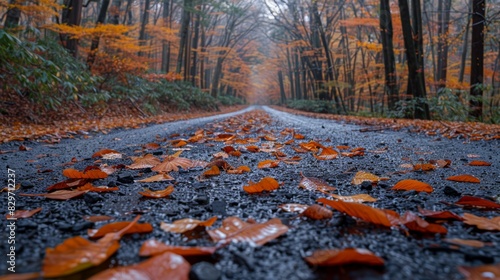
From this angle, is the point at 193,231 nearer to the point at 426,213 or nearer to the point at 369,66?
the point at 426,213

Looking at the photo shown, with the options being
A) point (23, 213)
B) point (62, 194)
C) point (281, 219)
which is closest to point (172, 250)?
point (281, 219)

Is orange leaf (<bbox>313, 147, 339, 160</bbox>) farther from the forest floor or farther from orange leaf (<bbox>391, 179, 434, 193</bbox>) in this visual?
orange leaf (<bbox>391, 179, 434, 193</bbox>)

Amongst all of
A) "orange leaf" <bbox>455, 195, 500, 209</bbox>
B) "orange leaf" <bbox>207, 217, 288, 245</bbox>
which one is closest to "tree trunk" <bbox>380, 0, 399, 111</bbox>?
"orange leaf" <bbox>455, 195, 500, 209</bbox>

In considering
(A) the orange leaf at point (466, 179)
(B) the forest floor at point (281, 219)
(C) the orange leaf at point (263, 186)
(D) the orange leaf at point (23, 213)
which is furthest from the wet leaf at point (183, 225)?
(A) the orange leaf at point (466, 179)

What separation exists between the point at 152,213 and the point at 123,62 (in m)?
11.2

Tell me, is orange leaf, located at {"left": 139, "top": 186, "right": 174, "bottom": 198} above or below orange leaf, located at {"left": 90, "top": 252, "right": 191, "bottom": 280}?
above

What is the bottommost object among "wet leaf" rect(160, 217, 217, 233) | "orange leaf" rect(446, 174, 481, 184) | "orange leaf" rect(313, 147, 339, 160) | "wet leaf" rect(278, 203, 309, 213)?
"wet leaf" rect(160, 217, 217, 233)

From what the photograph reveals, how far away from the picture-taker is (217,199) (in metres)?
1.28

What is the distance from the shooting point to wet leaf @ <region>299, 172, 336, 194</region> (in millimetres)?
1422

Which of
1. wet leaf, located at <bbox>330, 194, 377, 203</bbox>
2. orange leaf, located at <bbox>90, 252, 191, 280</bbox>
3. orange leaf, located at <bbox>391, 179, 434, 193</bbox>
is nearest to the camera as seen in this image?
orange leaf, located at <bbox>90, 252, 191, 280</bbox>

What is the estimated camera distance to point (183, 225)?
0.93 metres

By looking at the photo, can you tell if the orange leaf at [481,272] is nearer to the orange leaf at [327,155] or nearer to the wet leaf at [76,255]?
the wet leaf at [76,255]

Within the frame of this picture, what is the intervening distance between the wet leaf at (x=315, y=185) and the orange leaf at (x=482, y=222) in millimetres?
553

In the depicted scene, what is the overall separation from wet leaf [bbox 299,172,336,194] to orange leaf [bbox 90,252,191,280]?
89 centimetres
